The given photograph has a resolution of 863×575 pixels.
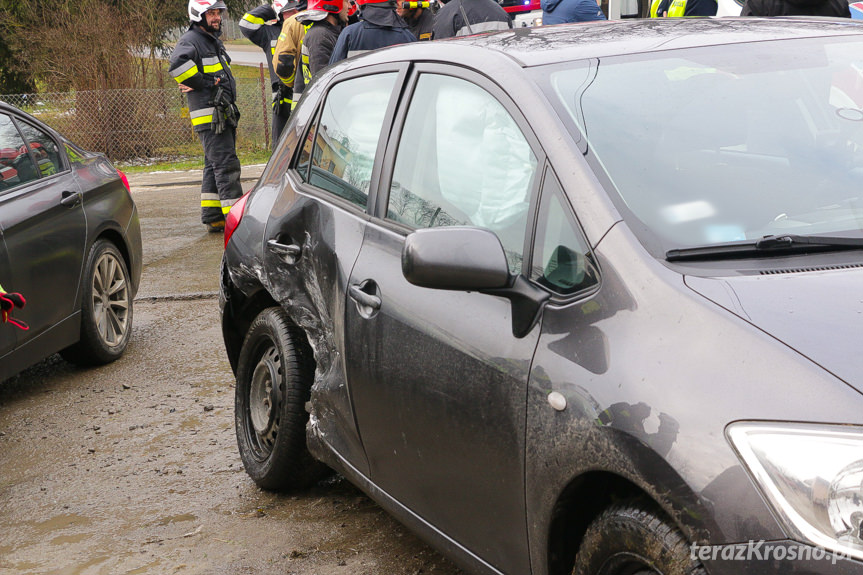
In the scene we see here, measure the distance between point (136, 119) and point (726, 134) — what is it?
15362 millimetres

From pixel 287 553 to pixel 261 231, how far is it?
124 cm

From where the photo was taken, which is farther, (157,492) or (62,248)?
(62,248)

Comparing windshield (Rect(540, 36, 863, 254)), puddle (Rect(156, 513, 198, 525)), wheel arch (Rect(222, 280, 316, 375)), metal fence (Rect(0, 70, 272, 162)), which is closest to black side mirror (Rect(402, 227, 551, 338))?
windshield (Rect(540, 36, 863, 254))

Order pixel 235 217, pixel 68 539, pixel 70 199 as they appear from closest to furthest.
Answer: pixel 68 539 < pixel 235 217 < pixel 70 199

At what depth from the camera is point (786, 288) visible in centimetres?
217

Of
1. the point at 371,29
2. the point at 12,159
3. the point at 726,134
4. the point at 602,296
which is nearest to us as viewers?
the point at 602,296

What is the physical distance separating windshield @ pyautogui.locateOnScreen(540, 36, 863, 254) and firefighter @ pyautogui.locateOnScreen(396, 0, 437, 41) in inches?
246

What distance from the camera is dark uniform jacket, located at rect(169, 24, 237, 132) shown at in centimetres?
1021

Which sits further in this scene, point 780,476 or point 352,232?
point 352,232

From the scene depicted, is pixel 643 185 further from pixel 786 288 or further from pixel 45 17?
pixel 45 17

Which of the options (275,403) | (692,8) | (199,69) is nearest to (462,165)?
(275,403)

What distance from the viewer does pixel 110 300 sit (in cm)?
632

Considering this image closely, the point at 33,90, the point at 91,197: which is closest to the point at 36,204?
the point at 91,197

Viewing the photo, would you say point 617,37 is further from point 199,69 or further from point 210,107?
point 199,69
